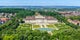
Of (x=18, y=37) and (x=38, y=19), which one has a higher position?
(x=18, y=37)

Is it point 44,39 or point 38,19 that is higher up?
point 44,39

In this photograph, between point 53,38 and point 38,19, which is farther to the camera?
point 38,19

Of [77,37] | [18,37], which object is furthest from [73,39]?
[18,37]

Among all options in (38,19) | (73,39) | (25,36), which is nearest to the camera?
(73,39)

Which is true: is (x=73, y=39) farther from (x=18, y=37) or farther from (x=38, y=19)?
(x=38, y=19)

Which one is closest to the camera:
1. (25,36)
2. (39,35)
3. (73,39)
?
(73,39)

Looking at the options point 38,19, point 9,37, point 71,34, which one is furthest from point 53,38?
point 38,19

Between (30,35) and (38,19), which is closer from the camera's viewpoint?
(30,35)

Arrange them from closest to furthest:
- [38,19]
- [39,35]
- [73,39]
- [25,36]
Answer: [73,39]
[25,36]
[39,35]
[38,19]

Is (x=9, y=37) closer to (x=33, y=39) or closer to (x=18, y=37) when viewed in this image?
(x=18, y=37)
